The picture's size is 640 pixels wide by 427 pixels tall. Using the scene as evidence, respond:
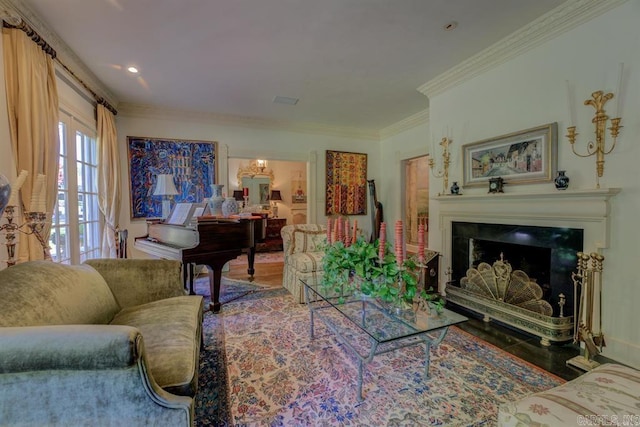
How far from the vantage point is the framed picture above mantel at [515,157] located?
2.37 m

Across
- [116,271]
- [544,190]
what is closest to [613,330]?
[544,190]

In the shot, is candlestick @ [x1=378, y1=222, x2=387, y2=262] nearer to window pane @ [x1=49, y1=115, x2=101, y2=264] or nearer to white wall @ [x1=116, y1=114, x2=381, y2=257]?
window pane @ [x1=49, y1=115, x2=101, y2=264]

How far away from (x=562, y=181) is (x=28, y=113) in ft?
13.4

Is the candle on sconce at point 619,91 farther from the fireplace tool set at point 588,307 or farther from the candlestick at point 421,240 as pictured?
the candlestick at point 421,240

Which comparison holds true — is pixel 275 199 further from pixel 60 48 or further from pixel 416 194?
pixel 60 48

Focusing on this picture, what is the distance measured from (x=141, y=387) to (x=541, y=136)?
3.19 meters

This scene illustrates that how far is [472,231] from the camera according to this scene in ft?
10.0

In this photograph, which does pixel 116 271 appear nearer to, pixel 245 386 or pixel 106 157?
pixel 245 386

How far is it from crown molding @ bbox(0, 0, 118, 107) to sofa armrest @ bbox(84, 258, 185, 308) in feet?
6.12

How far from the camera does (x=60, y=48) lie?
2.50m

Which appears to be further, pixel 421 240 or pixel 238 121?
pixel 238 121

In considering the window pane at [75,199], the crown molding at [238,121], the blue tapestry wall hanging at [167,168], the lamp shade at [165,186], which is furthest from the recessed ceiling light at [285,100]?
the window pane at [75,199]

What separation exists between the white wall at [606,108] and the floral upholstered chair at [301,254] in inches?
84.0

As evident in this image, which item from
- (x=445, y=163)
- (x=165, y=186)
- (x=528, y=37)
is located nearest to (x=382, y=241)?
(x=445, y=163)
